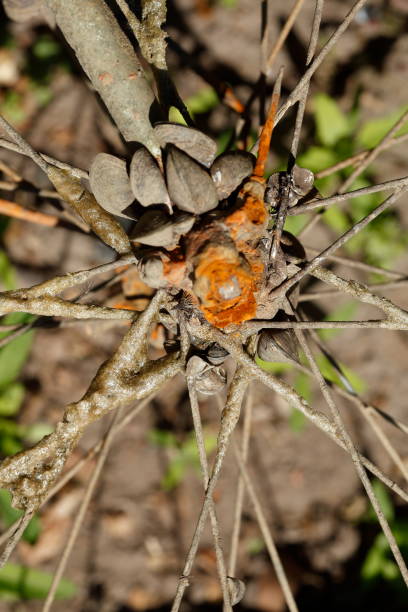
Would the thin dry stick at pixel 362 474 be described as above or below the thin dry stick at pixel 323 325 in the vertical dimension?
below

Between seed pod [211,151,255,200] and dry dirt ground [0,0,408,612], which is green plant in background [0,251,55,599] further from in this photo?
seed pod [211,151,255,200]

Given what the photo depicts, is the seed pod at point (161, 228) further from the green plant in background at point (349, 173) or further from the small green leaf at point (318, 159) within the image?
the small green leaf at point (318, 159)

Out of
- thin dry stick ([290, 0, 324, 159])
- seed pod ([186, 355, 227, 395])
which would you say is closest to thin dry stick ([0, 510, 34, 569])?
seed pod ([186, 355, 227, 395])

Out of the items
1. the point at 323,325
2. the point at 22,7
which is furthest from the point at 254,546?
the point at 22,7

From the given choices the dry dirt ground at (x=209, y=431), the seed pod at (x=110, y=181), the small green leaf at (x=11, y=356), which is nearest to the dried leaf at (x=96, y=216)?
the seed pod at (x=110, y=181)

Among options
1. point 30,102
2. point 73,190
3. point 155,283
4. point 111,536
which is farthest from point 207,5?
point 111,536

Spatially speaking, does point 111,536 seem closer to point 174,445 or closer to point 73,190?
point 174,445
